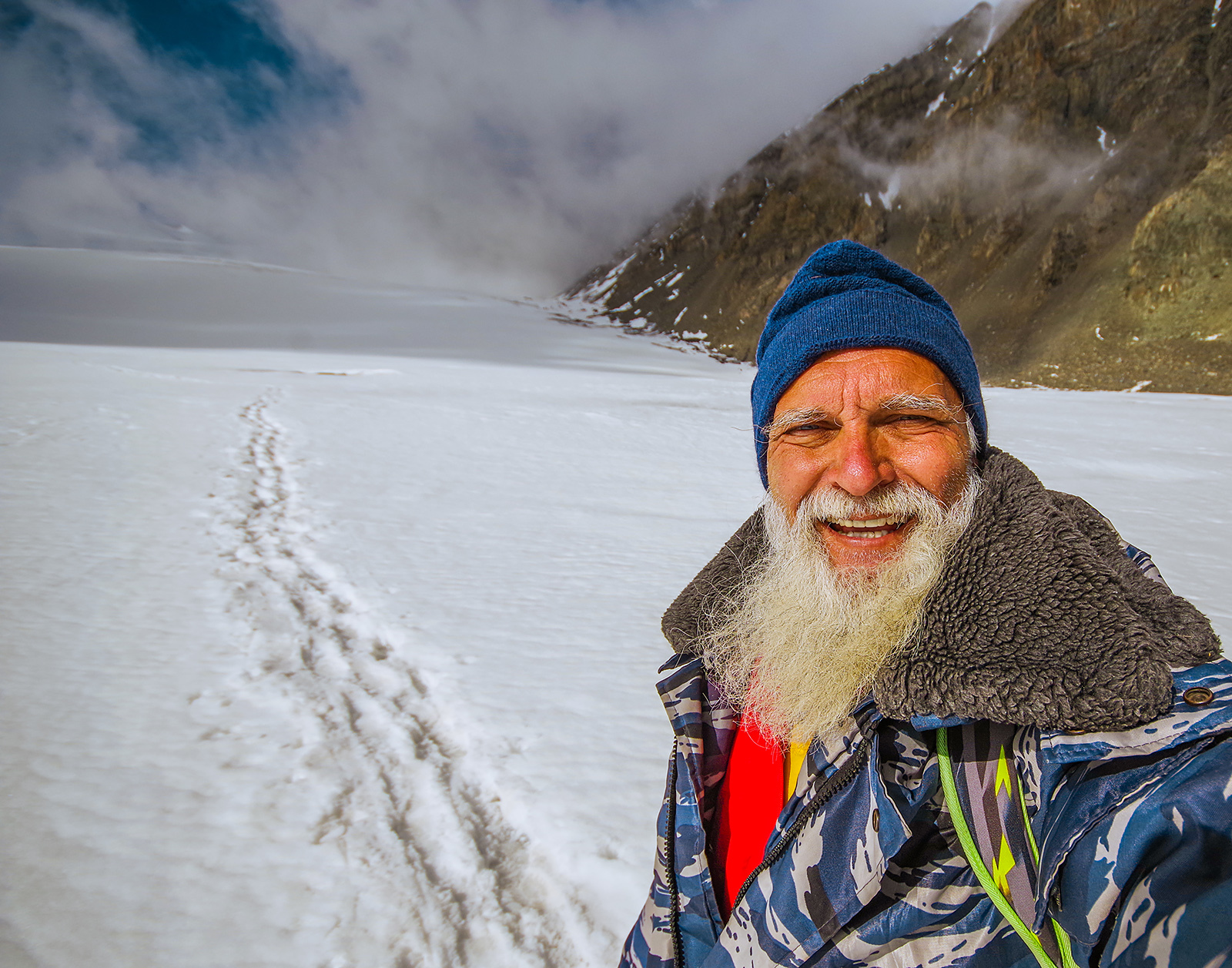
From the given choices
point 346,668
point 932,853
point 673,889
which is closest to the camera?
Result: point 932,853

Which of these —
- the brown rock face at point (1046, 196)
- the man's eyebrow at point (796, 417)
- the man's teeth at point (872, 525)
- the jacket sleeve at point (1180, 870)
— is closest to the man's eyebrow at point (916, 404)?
the man's eyebrow at point (796, 417)

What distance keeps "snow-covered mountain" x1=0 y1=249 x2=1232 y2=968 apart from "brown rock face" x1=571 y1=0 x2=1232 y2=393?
31.8 m

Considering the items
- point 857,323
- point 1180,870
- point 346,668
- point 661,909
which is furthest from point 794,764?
point 346,668

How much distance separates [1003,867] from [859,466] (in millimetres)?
647

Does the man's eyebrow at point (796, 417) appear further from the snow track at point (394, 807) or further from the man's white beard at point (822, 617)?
the snow track at point (394, 807)

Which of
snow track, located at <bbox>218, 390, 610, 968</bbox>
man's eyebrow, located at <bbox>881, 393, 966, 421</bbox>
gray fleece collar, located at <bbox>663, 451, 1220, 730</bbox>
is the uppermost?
man's eyebrow, located at <bbox>881, 393, 966, 421</bbox>

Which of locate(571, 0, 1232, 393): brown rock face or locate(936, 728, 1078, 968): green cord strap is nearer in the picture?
locate(936, 728, 1078, 968): green cord strap

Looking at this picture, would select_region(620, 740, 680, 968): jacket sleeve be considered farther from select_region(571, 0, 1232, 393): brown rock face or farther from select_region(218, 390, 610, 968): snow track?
select_region(571, 0, 1232, 393): brown rock face

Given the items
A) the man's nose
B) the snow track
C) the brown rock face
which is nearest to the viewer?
the man's nose

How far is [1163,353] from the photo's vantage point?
2884cm

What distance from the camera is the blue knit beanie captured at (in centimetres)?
124

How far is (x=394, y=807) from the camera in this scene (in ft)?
5.58

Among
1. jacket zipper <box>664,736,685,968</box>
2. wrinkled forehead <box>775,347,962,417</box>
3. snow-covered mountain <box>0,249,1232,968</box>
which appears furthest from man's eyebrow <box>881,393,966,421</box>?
snow-covered mountain <box>0,249,1232,968</box>

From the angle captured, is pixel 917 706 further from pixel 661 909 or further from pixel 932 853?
pixel 661 909
